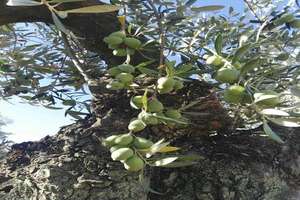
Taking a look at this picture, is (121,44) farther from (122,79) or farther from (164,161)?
(164,161)

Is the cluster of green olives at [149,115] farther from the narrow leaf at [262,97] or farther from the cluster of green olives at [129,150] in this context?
the narrow leaf at [262,97]

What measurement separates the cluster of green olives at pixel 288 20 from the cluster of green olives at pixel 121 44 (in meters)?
0.43

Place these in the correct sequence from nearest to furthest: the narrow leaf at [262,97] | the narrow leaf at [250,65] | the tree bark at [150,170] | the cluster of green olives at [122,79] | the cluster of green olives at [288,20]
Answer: the narrow leaf at [262,97] → the narrow leaf at [250,65] → the cluster of green olives at [122,79] → the tree bark at [150,170] → the cluster of green olives at [288,20]

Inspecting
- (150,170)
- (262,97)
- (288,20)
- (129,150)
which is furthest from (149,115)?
(288,20)

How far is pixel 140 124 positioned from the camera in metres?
1.07

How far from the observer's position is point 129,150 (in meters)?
1.03

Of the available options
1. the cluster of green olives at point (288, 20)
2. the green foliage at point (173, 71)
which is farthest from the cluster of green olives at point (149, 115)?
the cluster of green olives at point (288, 20)

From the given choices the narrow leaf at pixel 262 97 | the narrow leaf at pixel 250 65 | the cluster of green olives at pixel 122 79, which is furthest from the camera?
the cluster of green olives at pixel 122 79

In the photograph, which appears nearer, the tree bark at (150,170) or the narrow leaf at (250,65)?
the narrow leaf at (250,65)

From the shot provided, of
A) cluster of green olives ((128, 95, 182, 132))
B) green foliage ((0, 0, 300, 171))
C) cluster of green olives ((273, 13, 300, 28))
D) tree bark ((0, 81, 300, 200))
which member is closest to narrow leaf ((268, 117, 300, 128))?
green foliage ((0, 0, 300, 171))

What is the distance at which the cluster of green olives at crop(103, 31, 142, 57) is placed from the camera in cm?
129

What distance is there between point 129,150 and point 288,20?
704mm

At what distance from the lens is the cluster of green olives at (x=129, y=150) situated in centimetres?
102

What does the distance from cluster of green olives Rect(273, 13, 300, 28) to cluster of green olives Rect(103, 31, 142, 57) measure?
1.40 feet
